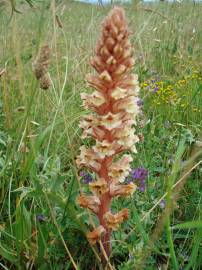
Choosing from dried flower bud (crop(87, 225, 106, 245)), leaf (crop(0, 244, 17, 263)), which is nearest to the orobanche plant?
dried flower bud (crop(87, 225, 106, 245))

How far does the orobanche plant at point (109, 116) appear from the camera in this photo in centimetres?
104

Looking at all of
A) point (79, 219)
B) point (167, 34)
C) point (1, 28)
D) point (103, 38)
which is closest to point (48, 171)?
point (79, 219)

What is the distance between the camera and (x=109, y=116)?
42.4 inches

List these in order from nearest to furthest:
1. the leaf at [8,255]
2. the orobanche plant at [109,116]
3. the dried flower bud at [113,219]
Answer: the orobanche plant at [109,116] < the dried flower bud at [113,219] < the leaf at [8,255]

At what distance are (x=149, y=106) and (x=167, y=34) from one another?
1531mm

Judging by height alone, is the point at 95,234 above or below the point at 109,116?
below

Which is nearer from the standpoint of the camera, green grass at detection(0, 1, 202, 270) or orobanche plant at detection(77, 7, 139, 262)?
orobanche plant at detection(77, 7, 139, 262)

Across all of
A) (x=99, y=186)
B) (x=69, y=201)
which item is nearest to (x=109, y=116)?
(x=99, y=186)

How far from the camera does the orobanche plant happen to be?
104cm

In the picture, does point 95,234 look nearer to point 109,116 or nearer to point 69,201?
point 69,201

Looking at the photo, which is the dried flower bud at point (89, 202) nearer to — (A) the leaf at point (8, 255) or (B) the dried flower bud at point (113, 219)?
(B) the dried flower bud at point (113, 219)

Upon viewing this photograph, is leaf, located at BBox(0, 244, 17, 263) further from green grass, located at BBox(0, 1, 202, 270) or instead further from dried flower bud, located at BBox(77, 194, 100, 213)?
dried flower bud, located at BBox(77, 194, 100, 213)

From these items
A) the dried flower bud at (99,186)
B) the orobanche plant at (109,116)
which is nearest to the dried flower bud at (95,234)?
the orobanche plant at (109,116)

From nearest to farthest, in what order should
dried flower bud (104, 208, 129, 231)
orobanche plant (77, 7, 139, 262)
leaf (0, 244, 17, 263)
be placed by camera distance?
1. orobanche plant (77, 7, 139, 262)
2. dried flower bud (104, 208, 129, 231)
3. leaf (0, 244, 17, 263)
